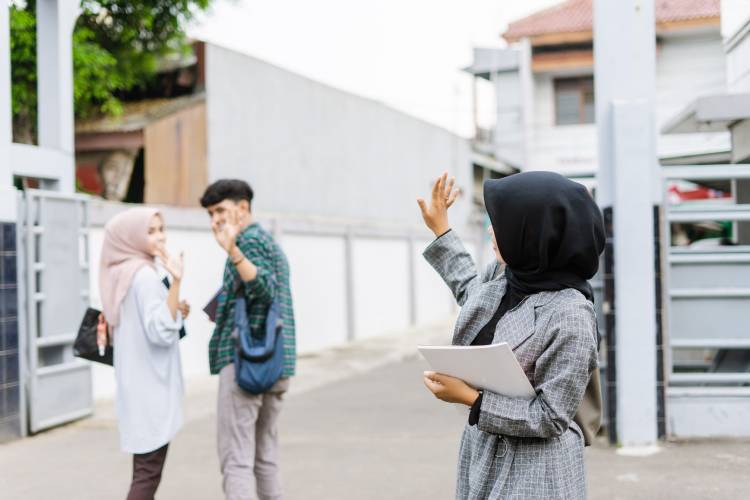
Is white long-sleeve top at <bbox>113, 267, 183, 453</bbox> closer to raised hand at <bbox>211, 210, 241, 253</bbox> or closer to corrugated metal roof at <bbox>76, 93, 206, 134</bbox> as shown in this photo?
raised hand at <bbox>211, 210, 241, 253</bbox>

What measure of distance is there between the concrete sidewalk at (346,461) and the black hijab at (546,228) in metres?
3.24

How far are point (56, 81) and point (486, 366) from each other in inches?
264

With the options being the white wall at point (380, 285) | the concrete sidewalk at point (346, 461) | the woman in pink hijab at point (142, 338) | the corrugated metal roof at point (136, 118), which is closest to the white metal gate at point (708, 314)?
the concrete sidewalk at point (346, 461)

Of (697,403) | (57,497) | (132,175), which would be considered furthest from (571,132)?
(57,497)

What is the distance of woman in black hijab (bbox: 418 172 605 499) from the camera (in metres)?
2.35

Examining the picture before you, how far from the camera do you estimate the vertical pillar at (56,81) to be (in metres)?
8.05

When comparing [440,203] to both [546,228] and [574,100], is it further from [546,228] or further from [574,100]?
[574,100]

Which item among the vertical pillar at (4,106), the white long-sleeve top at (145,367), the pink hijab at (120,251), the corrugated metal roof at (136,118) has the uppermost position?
the corrugated metal roof at (136,118)

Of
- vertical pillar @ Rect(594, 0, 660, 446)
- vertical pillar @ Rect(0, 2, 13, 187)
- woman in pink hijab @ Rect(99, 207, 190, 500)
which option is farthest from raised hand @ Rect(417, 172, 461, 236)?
vertical pillar @ Rect(0, 2, 13, 187)

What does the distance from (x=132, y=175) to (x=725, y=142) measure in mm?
9193

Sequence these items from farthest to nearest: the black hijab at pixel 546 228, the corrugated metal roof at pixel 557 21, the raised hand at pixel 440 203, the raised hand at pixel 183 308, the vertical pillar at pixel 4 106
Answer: the corrugated metal roof at pixel 557 21 < the vertical pillar at pixel 4 106 < the raised hand at pixel 183 308 < the raised hand at pixel 440 203 < the black hijab at pixel 546 228

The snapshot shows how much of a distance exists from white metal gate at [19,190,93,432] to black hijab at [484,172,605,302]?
19.0 feet

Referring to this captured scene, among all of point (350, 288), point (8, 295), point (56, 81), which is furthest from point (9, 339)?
point (350, 288)

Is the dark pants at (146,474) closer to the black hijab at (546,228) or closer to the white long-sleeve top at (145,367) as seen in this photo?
the white long-sleeve top at (145,367)
